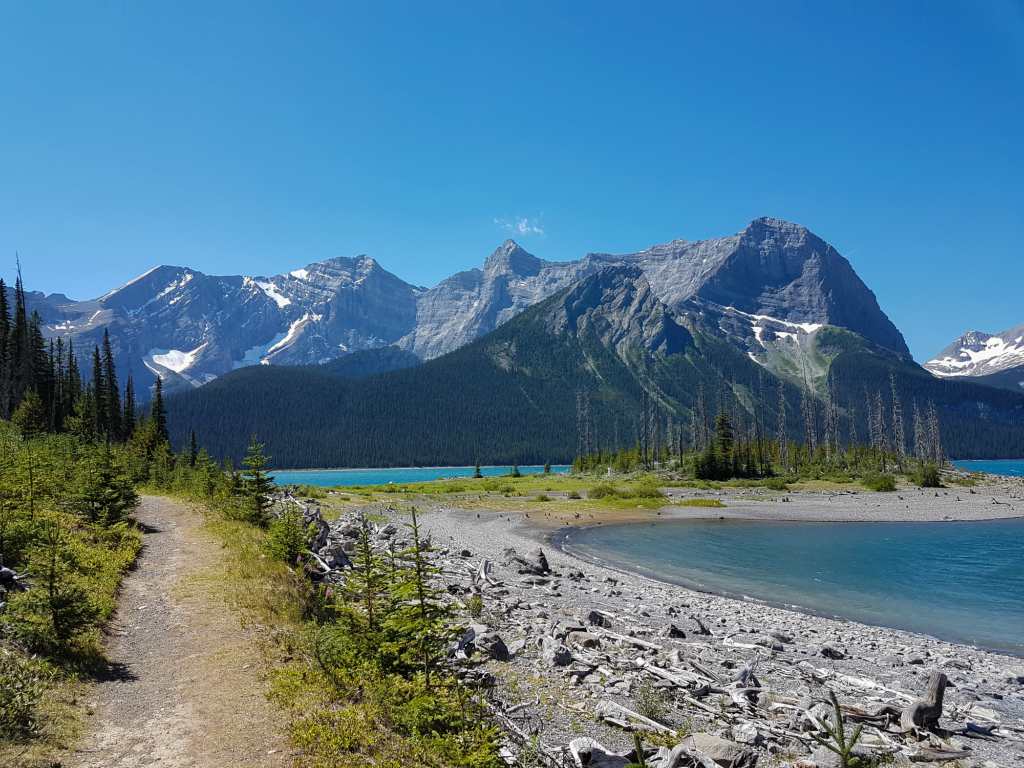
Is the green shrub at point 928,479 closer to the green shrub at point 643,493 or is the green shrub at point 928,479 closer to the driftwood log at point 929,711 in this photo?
the green shrub at point 643,493

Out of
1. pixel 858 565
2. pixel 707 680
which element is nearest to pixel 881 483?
pixel 858 565

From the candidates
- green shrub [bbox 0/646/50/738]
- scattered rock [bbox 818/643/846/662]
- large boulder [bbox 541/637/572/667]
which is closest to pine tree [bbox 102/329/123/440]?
green shrub [bbox 0/646/50/738]

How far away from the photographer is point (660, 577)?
30.6 m

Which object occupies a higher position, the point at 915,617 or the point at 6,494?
the point at 6,494

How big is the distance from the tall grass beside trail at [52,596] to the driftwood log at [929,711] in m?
14.2

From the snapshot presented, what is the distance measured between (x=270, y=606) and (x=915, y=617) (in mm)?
24430

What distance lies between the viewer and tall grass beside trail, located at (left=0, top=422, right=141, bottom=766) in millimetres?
8094

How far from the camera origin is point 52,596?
10.5 metres

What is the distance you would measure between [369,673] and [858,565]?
34.1 m

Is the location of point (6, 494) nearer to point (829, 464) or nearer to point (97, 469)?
point (97, 469)

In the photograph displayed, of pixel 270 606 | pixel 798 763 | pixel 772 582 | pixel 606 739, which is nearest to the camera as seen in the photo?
pixel 798 763

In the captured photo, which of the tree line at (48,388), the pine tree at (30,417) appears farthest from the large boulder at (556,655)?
the tree line at (48,388)

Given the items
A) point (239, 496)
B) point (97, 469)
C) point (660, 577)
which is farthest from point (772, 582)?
point (97, 469)

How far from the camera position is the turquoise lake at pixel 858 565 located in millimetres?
23578
